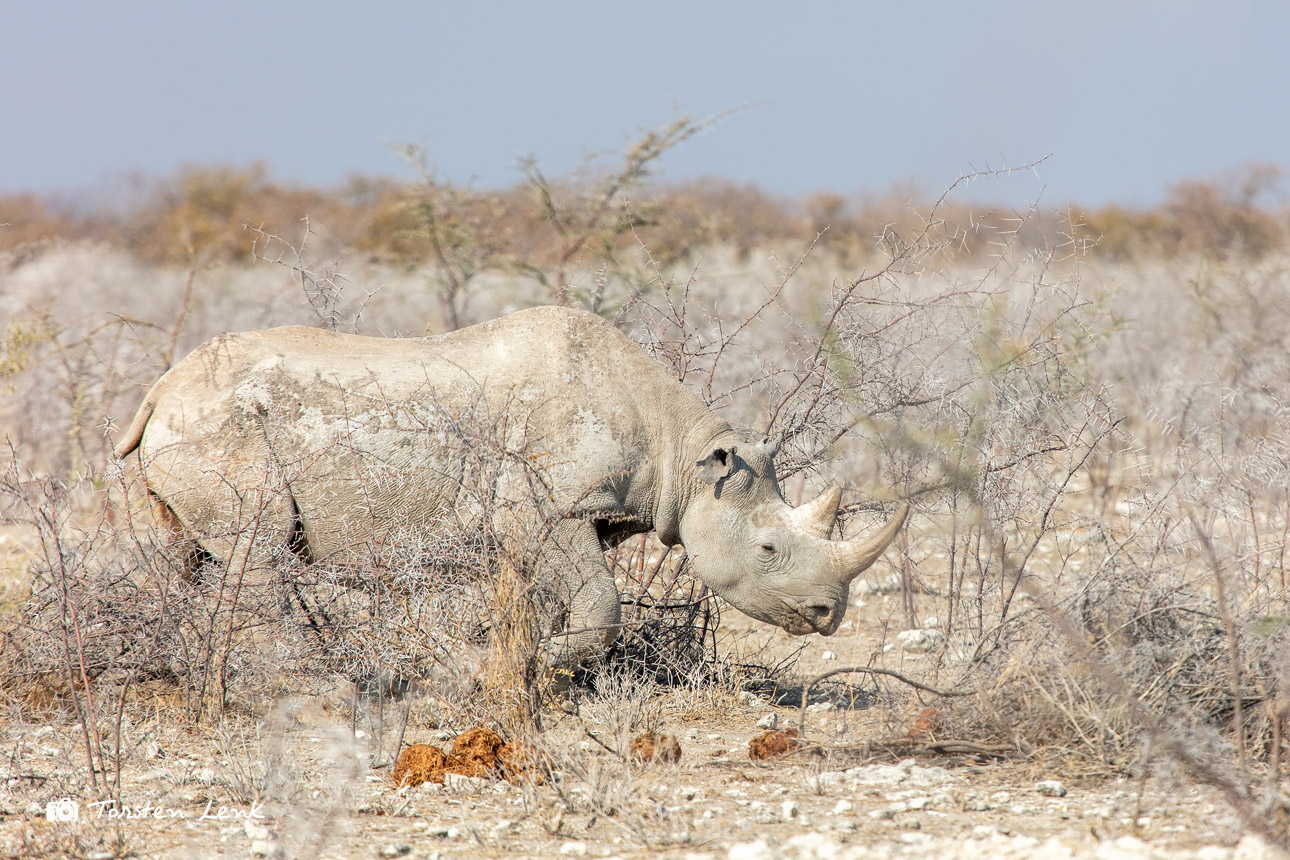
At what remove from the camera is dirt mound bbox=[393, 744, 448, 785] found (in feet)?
17.7

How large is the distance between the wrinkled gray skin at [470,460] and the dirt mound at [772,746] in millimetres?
1032

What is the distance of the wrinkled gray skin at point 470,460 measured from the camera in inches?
253

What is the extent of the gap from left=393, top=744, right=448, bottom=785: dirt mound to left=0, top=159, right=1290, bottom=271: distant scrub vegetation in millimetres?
3648

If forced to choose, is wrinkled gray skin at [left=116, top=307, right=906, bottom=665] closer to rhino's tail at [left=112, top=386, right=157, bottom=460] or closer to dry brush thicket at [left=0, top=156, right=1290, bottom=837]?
rhino's tail at [left=112, top=386, right=157, bottom=460]

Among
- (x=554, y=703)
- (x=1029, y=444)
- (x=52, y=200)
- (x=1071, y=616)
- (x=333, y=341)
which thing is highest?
(x=52, y=200)

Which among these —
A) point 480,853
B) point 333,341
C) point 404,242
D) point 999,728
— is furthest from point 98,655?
point 404,242

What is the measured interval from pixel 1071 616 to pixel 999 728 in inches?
23.7

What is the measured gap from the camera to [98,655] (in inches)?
252

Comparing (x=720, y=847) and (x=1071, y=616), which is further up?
(x=1071, y=616)

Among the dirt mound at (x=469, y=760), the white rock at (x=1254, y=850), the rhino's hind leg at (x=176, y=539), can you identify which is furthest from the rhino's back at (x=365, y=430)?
the white rock at (x=1254, y=850)

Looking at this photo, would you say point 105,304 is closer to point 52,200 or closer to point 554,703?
point 554,703

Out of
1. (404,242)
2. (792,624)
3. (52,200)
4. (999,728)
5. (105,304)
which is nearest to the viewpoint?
(999,728)

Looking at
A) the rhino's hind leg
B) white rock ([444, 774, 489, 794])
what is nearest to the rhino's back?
the rhino's hind leg

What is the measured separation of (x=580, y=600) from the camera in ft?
21.2
